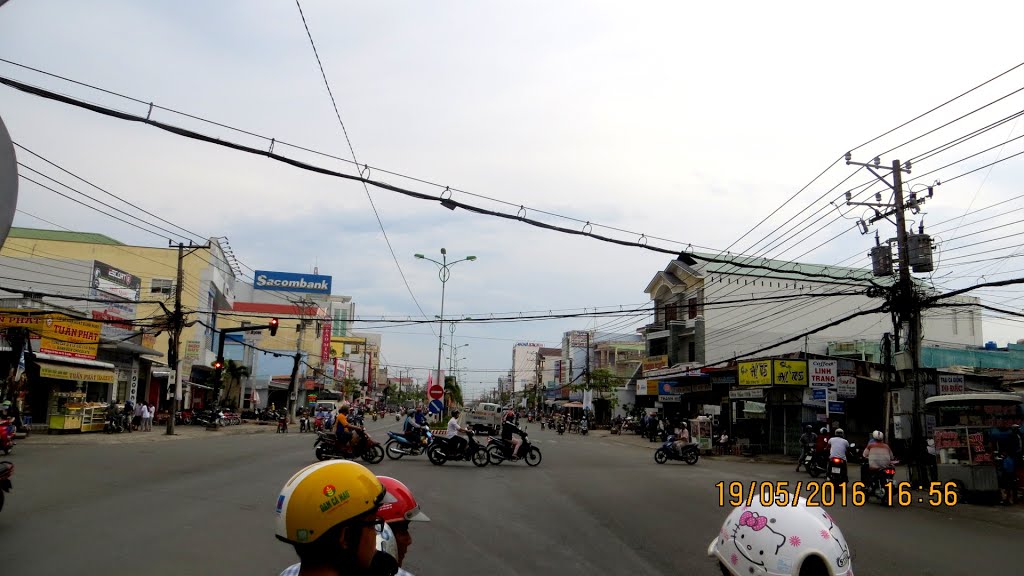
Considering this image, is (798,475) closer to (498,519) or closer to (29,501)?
(498,519)

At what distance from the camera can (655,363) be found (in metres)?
48.8

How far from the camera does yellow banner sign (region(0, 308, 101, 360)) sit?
983 inches

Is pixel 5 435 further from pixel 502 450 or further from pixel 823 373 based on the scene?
pixel 823 373

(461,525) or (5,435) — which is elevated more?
(5,435)

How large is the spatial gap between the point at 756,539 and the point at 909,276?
16.7 metres

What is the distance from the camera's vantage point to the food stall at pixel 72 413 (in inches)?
1087

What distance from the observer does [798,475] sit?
20.6m

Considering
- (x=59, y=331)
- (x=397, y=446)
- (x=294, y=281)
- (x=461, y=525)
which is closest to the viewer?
(x=461, y=525)

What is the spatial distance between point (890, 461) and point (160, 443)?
74.3 feet

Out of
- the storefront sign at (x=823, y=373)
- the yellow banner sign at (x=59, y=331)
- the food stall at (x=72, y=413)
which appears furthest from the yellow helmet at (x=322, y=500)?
the food stall at (x=72, y=413)

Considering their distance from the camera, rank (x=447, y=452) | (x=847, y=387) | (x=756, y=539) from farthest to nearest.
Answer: (x=847, y=387)
(x=447, y=452)
(x=756, y=539)

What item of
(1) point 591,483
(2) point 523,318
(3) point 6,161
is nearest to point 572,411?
(2) point 523,318

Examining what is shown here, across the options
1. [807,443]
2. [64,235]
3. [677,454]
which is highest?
[64,235]

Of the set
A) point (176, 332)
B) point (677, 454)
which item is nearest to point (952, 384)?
point (677, 454)
